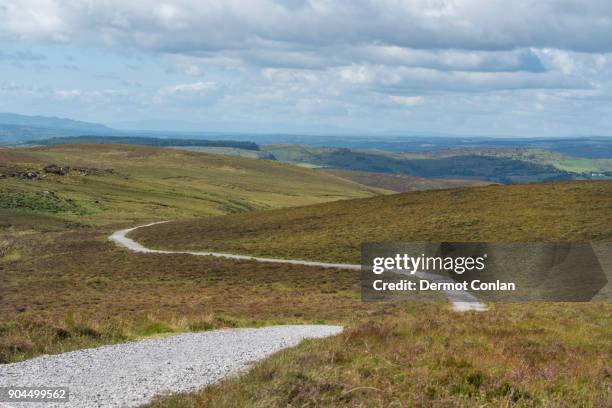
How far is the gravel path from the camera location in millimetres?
10312

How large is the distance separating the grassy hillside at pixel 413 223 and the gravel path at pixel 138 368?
4274 centimetres

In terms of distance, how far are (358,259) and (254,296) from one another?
20896mm

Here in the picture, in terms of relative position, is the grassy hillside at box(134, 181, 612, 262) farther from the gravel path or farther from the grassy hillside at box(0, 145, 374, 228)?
the gravel path

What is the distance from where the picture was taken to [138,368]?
12.1 meters

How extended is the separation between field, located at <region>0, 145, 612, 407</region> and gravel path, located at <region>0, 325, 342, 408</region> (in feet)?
2.82

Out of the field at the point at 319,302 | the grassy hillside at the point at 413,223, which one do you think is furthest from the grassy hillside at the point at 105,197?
the grassy hillside at the point at 413,223

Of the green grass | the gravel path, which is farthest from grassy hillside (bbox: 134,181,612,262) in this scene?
the green grass

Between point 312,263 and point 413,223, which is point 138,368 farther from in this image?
point 413,223

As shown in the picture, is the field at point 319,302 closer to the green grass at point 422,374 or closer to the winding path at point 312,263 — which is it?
the green grass at point 422,374

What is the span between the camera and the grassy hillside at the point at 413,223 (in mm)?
60375

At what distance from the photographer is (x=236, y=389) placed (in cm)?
982

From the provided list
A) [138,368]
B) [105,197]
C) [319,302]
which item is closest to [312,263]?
[319,302]

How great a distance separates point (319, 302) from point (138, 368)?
2136cm

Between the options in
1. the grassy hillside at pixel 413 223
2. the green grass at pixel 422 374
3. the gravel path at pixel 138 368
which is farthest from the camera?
the grassy hillside at pixel 413 223
